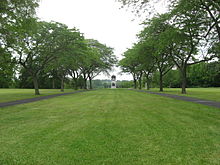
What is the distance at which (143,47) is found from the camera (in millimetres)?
29625

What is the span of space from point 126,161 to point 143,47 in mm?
28265

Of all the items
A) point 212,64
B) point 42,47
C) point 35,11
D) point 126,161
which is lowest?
point 126,161

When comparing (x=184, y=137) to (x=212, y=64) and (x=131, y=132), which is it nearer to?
(x=131, y=132)

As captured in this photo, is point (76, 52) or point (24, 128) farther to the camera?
point (76, 52)

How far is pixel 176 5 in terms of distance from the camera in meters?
12.5

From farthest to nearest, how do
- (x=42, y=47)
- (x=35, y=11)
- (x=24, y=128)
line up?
(x=42, y=47) < (x=35, y=11) < (x=24, y=128)

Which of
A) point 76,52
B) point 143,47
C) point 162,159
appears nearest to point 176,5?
point 162,159

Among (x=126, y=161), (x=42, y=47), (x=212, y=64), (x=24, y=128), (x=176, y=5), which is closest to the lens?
(x=126, y=161)

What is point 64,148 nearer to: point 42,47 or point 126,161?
point 126,161

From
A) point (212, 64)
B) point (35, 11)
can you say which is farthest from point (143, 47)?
point (35, 11)

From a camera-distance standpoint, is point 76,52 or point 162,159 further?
point 76,52

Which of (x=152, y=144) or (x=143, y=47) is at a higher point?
(x=143, y=47)

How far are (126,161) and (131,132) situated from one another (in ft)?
6.00

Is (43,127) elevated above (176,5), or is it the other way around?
(176,5)
